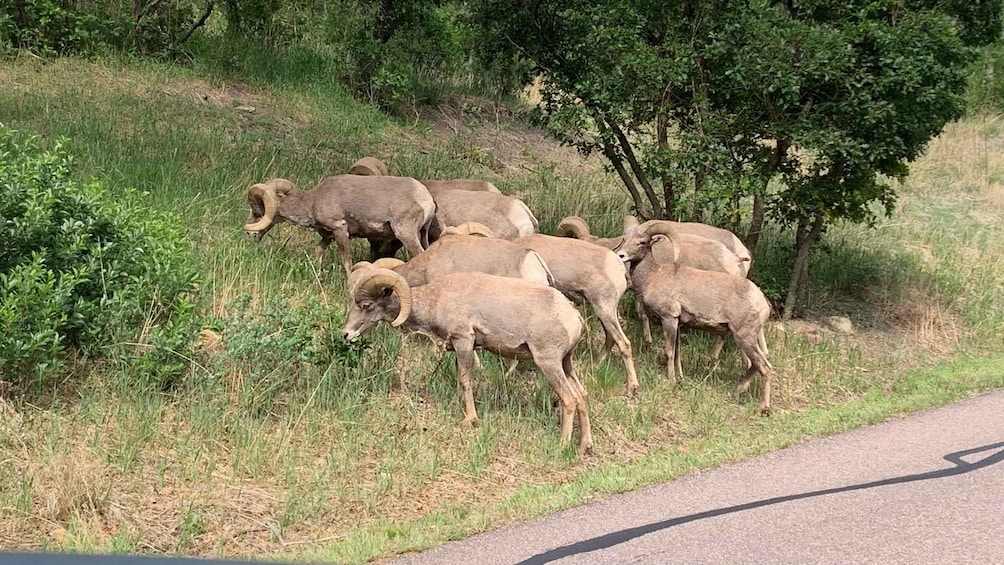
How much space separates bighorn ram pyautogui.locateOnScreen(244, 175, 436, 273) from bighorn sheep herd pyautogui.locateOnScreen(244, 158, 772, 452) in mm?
15

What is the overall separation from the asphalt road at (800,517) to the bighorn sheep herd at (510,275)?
158 cm

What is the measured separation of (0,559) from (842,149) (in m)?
11.2

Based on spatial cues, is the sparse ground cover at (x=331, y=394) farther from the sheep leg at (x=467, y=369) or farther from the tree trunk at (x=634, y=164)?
the tree trunk at (x=634, y=164)

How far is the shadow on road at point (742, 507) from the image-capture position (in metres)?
6.72

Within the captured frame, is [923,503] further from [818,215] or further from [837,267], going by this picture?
[837,267]

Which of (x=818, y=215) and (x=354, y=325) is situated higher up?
(x=818, y=215)

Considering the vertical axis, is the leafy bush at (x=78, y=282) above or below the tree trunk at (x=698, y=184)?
below

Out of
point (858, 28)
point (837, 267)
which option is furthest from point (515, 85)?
point (858, 28)

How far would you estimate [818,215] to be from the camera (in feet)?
44.8

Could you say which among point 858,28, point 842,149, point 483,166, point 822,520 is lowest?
point 483,166

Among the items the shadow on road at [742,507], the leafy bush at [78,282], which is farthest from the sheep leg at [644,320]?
the leafy bush at [78,282]

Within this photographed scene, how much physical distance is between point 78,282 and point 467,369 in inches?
137

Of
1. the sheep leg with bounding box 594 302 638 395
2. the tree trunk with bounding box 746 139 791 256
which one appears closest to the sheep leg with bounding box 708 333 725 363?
the sheep leg with bounding box 594 302 638 395

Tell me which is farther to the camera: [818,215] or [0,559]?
[818,215]
